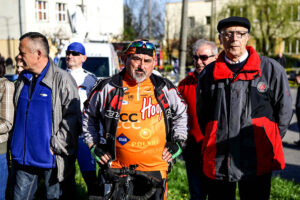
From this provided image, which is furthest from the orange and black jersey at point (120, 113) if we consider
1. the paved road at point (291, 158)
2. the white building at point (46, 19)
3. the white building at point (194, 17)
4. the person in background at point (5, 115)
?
the white building at point (194, 17)

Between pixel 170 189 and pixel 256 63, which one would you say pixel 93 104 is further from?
pixel 170 189

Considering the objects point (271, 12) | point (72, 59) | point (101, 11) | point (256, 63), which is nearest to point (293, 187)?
point (256, 63)

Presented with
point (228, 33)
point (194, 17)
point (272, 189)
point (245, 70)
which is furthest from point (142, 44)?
point (194, 17)

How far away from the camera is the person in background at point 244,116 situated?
285 centimetres

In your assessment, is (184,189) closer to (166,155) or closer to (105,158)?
(166,155)

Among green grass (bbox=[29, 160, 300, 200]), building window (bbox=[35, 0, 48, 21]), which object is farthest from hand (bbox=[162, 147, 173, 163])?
building window (bbox=[35, 0, 48, 21])

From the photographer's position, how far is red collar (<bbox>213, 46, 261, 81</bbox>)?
9.31 feet

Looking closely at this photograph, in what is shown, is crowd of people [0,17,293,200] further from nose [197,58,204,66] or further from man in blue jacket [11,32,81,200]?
nose [197,58,204,66]

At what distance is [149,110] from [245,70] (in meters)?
0.90

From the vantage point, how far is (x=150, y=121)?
2834mm

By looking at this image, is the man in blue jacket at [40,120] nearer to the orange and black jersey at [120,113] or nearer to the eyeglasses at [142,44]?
the orange and black jersey at [120,113]

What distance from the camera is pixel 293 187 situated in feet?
16.3

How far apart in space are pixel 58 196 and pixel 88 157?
0.87 meters

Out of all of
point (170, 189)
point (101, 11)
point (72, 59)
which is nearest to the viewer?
point (72, 59)
